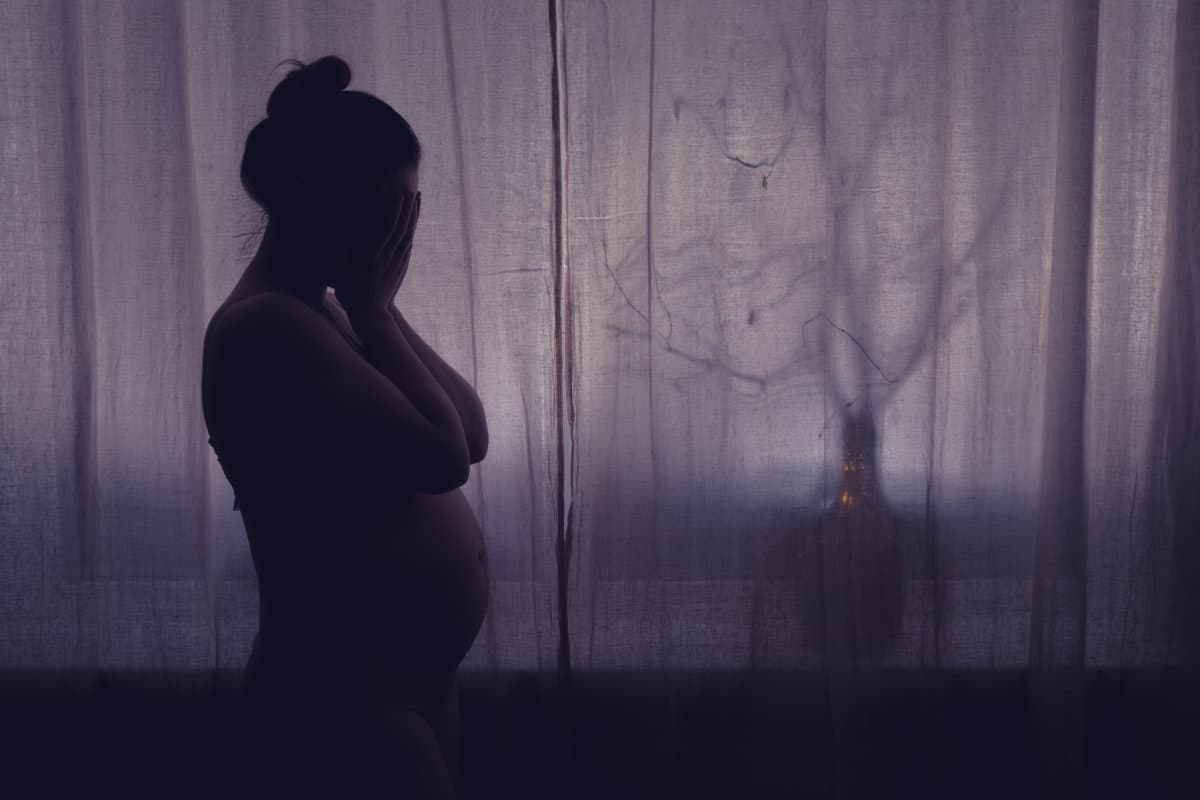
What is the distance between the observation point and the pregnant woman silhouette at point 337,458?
753 mm

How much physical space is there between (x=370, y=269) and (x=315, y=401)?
152mm

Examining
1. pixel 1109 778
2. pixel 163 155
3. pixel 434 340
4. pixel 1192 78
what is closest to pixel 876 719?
pixel 1109 778

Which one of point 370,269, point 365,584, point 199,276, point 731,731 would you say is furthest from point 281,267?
point 731,731

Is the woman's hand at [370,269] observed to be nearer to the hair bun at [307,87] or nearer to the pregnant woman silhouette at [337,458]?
the pregnant woman silhouette at [337,458]

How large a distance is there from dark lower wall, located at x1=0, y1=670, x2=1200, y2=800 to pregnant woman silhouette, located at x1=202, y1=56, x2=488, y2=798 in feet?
1.86

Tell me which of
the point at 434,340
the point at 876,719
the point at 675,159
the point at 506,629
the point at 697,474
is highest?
the point at 675,159

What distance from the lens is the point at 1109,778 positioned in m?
1.35

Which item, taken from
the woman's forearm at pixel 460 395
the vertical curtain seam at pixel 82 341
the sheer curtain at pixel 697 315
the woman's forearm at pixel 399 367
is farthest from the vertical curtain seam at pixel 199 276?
the woman's forearm at pixel 399 367

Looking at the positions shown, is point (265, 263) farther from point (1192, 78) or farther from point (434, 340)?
point (1192, 78)

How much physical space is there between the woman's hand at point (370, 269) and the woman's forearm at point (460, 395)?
11cm

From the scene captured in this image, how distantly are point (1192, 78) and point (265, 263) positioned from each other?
1.40 m

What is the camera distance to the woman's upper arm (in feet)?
2.45

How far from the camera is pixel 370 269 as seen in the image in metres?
Result: 0.81

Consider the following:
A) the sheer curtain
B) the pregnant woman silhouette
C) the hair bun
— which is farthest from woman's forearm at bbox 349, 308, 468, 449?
the sheer curtain
